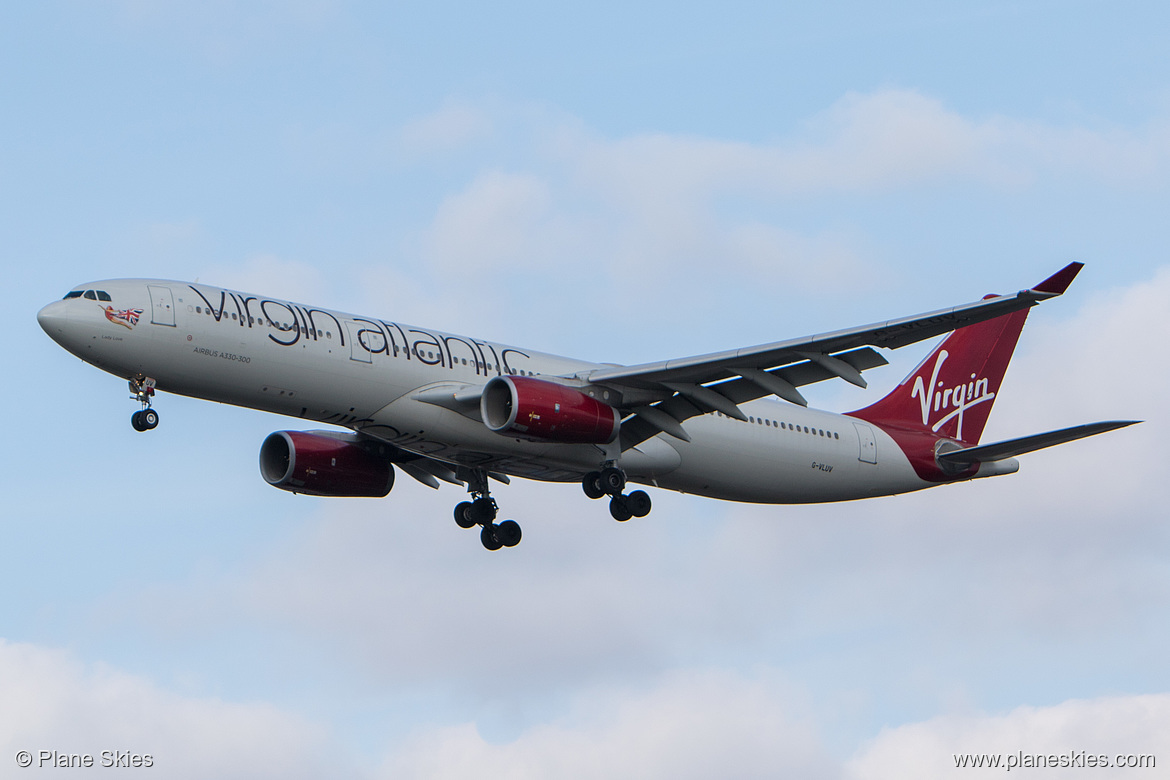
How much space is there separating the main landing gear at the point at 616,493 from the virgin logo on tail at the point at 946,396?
1080 cm

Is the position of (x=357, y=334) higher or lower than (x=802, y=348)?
higher

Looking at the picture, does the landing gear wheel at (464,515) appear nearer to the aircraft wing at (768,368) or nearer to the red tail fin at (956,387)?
the aircraft wing at (768,368)

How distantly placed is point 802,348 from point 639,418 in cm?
500

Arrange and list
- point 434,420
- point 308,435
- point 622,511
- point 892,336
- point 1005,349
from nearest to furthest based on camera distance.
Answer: point 892,336 → point 434,420 → point 622,511 → point 308,435 → point 1005,349

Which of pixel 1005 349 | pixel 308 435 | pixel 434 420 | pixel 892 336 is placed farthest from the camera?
pixel 1005 349

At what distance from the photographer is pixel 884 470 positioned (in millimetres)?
41000

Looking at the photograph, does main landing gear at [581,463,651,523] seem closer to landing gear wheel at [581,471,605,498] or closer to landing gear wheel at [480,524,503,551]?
landing gear wheel at [581,471,605,498]

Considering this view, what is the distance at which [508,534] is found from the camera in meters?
39.1

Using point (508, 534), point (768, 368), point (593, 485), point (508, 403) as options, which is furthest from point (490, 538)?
point (768, 368)

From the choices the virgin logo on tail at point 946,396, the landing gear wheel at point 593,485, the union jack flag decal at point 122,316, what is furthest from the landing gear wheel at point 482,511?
the virgin logo on tail at point 946,396

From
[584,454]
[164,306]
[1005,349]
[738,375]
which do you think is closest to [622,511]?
[584,454]

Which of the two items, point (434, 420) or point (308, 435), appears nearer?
point (434, 420)

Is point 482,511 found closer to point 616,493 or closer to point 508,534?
point 508,534

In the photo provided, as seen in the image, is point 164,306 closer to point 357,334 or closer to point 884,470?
point 357,334
